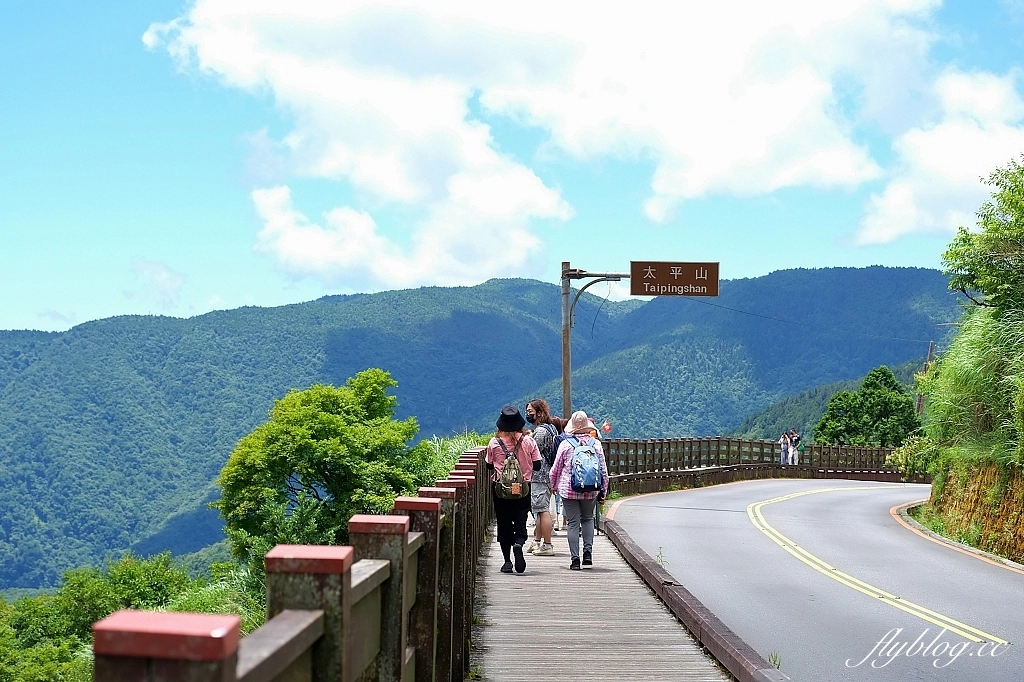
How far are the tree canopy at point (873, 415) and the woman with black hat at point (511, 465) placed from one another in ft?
251

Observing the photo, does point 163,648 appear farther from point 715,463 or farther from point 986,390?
point 715,463

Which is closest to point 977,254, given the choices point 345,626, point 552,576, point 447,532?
point 552,576

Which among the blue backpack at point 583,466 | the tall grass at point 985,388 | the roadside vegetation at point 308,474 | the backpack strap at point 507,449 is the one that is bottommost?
the roadside vegetation at point 308,474

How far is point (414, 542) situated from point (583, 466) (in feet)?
28.7

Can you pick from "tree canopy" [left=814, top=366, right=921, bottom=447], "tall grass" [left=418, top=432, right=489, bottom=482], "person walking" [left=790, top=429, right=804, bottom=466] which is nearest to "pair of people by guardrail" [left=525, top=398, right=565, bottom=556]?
"tall grass" [left=418, top=432, right=489, bottom=482]

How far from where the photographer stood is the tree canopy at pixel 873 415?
8788 centimetres

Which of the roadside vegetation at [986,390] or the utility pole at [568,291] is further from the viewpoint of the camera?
the utility pole at [568,291]

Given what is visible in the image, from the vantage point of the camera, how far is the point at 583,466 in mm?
13352

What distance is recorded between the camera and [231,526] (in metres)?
53.7

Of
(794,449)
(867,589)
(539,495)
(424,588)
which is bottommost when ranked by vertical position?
(867,589)

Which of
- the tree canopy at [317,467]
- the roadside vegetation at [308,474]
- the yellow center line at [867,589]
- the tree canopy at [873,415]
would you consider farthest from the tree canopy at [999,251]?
the tree canopy at [873,415]

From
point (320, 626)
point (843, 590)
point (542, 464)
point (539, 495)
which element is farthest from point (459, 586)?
point (843, 590)

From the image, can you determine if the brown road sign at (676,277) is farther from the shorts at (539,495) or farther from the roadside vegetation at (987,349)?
the shorts at (539,495)

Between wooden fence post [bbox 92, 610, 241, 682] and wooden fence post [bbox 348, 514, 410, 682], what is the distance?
2198 mm
